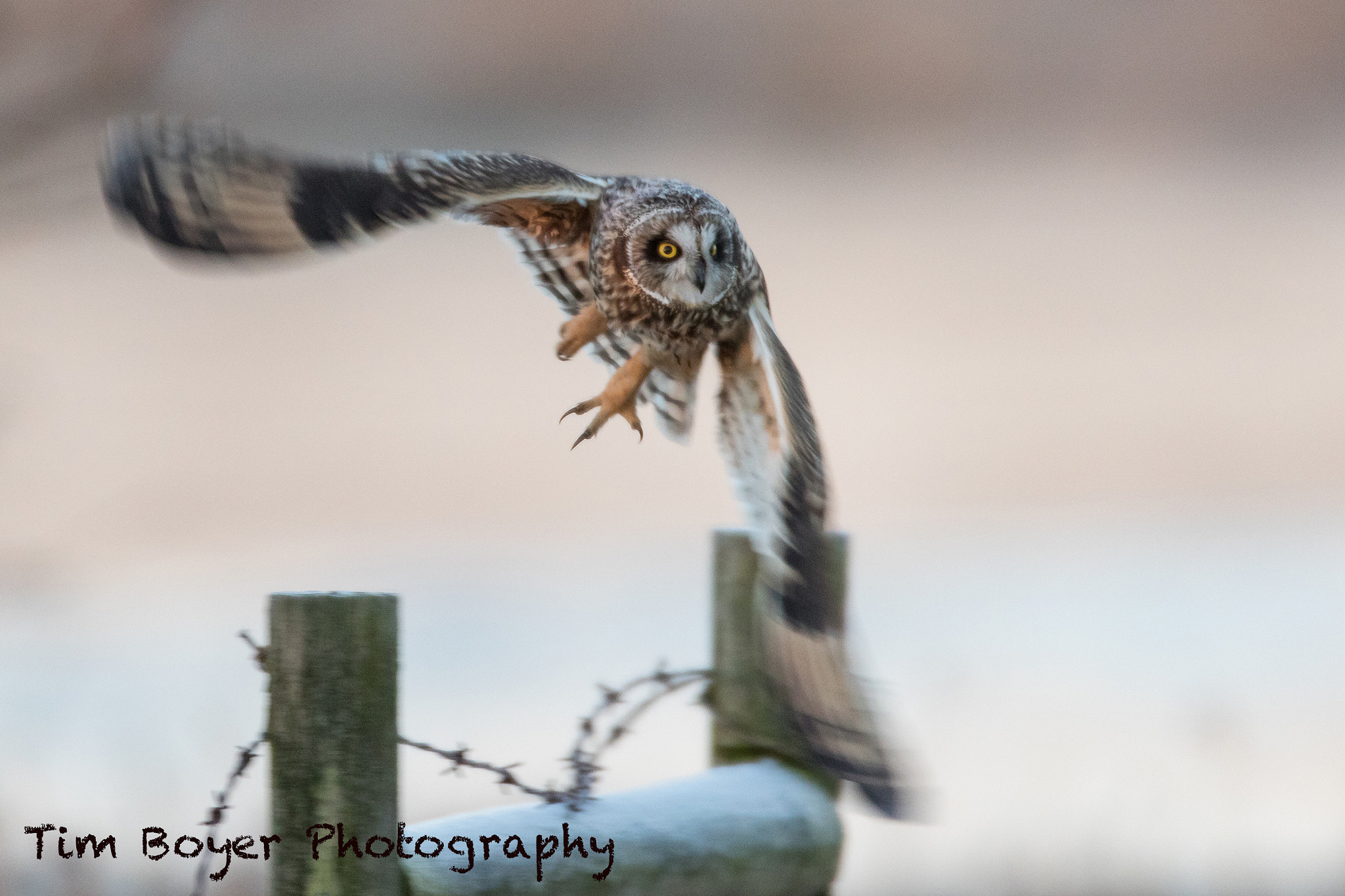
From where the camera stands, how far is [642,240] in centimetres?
189

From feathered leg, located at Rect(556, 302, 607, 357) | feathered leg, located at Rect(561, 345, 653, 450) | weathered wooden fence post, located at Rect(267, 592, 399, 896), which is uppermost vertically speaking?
feathered leg, located at Rect(556, 302, 607, 357)

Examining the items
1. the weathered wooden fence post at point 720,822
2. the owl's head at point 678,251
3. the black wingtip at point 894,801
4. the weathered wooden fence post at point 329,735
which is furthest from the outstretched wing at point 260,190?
the black wingtip at point 894,801

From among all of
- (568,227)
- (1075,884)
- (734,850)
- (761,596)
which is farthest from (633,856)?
(1075,884)

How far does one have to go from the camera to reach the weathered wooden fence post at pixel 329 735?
0.99 meters

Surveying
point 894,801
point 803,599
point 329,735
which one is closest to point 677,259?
point 803,599

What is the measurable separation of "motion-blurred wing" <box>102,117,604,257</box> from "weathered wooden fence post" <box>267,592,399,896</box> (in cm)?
57

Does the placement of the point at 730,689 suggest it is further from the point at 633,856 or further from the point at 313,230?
the point at 313,230

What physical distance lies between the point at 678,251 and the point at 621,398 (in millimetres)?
268

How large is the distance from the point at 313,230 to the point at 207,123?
9.3 inches

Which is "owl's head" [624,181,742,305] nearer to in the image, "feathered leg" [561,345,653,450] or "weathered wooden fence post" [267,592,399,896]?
"feathered leg" [561,345,653,450]

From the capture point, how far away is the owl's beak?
1876 mm

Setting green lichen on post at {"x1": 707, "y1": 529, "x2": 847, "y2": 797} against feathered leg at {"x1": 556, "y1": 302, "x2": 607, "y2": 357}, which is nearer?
green lichen on post at {"x1": 707, "y1": 529, "x2": 847, "y2": 797}

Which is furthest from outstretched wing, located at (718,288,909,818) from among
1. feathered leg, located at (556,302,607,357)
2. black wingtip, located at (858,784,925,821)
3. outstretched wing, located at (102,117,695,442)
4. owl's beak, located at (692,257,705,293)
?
outstretched wing, located at (102,117,695,442)

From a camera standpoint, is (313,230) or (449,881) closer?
(449,881)
